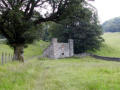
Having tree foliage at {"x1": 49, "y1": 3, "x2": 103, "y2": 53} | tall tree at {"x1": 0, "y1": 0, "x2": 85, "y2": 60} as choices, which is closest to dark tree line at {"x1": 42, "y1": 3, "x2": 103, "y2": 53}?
tree foliage at {"x1": 49, "y1": 3, "x2": 103, "y2": 53}

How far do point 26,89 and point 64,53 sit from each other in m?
26.0

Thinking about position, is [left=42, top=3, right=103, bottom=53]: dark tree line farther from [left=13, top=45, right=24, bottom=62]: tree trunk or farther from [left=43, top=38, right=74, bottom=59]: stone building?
[left=13, top=45, right=24, bottom=62]: tree trunk

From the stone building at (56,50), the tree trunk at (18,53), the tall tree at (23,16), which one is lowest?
the stone building at (56,50)

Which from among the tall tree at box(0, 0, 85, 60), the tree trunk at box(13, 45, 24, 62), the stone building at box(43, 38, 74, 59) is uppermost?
the tall tree at box(0, 0, 85, 60)

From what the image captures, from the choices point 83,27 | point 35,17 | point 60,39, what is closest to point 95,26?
point 83,27

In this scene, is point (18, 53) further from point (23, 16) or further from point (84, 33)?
point (84, 33)

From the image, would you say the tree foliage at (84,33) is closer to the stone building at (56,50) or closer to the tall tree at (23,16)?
the stone building at (56,50)

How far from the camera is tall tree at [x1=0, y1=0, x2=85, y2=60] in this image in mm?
10411

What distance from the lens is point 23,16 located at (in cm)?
1079

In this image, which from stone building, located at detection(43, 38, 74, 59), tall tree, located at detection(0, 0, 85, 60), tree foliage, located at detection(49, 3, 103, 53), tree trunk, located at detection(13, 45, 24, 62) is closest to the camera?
tall tree, located at detection(0, 0, 85, 60)

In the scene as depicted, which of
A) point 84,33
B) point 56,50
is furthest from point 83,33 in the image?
point 56,50

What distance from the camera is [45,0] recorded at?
11.6 meters

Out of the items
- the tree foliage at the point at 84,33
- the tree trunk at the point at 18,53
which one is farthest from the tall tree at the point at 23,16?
the tree foliage at the point at 84,33

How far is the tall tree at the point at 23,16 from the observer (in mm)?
10411
